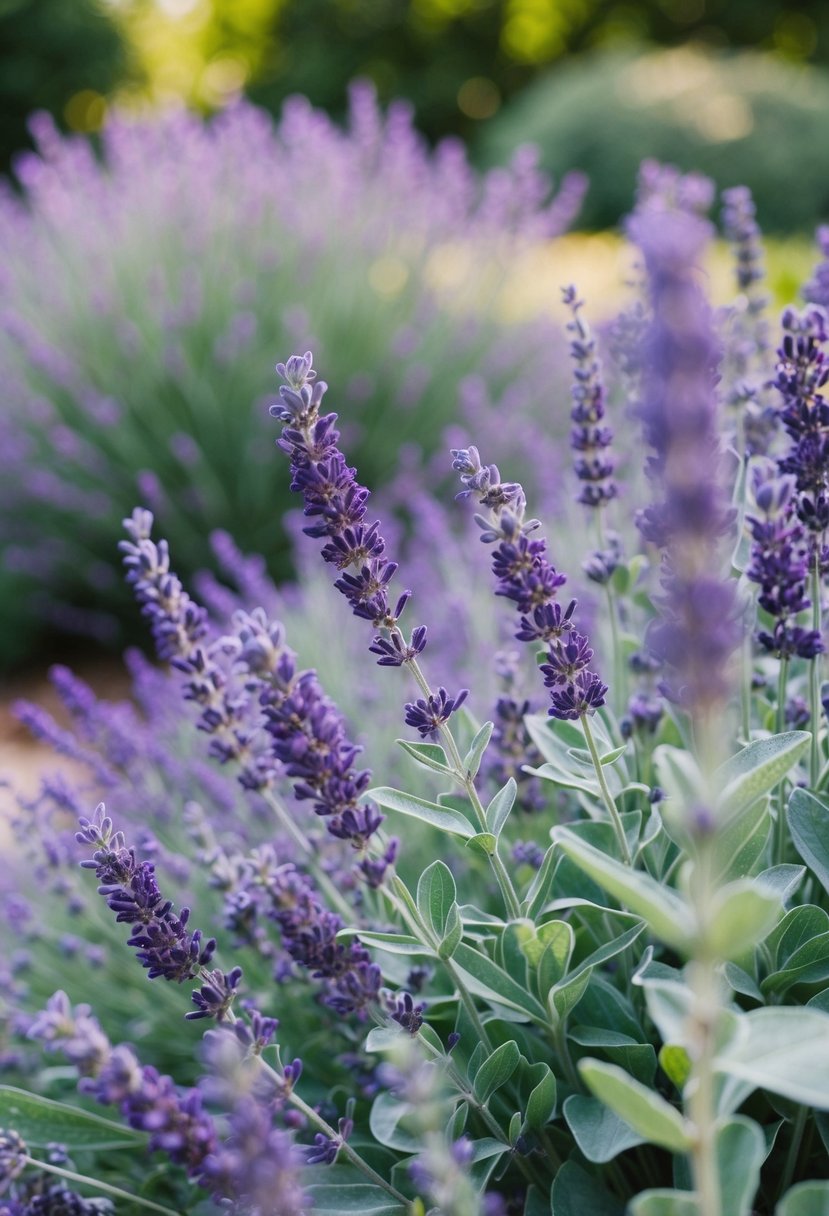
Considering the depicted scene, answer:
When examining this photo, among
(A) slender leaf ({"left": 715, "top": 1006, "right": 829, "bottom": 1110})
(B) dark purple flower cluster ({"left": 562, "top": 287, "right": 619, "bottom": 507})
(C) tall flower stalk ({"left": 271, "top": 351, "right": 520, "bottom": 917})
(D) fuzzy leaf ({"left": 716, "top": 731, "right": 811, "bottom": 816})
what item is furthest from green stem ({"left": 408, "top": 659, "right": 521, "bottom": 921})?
(B) dark purple flower cluster ({"left": 562, "top": 287, "right": 619, "bottom": 507})

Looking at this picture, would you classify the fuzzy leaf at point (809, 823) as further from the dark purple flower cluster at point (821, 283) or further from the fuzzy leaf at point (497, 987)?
the dark purple flower cluster at point (821, 283)

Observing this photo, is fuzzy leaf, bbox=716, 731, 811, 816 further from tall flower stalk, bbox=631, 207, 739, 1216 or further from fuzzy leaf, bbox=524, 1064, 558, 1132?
fuzzy leaf, bbox=524, 1064, 558, 1132

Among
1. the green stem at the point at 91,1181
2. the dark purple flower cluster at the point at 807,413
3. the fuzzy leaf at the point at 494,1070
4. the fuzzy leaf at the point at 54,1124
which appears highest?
the dark purple flower cluster at the point at 807,413

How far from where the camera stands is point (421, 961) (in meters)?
1.31

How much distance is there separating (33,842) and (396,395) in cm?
306

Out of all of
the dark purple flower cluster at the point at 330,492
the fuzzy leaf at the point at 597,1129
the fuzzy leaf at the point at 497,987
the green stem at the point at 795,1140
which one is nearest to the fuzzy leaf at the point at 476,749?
the dark purple flower cluster at the point at 330,492

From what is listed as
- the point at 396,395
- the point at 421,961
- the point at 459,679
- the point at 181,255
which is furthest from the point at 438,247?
the point at 421,961

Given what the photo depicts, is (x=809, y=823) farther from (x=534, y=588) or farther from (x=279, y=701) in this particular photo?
(x=279, y=701)

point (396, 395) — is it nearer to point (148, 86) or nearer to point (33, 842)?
point (33, 842)

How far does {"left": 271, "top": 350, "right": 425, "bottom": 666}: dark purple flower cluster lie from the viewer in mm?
941

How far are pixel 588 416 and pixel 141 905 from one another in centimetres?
73

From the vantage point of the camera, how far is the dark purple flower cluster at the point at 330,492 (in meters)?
0.94

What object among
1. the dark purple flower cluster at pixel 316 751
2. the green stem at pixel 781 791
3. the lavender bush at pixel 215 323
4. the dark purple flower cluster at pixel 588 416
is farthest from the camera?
the lavender bush at pixel 215 323

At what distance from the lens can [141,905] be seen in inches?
35.9
